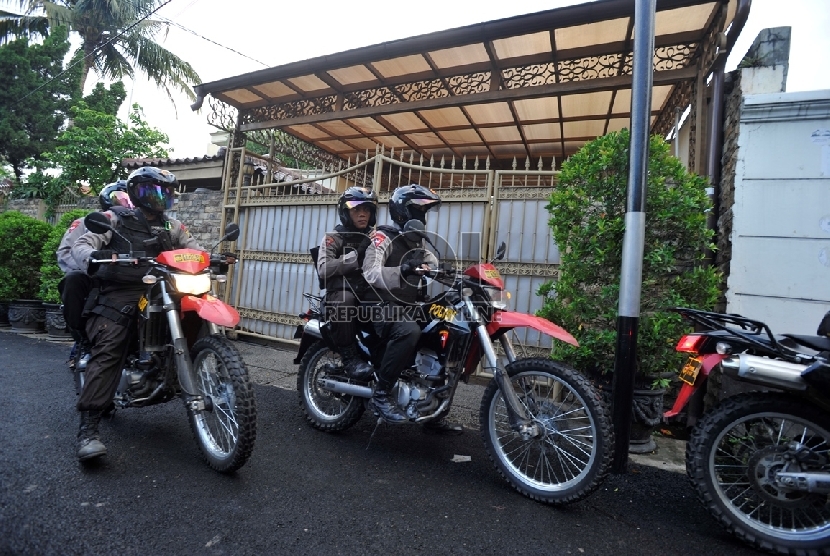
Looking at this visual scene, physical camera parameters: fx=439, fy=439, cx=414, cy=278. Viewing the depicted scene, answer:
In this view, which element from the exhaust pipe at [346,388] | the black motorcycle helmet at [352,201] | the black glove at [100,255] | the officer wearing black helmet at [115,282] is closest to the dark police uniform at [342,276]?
the black motorcycle helmet at [352,201]

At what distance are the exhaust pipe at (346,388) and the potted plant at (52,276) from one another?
5.59 m

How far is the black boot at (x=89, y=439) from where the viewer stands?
2506 mm

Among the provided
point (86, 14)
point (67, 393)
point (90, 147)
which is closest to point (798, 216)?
point (67, 393)

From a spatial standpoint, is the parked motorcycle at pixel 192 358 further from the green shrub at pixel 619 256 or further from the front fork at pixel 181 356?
the green shrub at pixel 619 256

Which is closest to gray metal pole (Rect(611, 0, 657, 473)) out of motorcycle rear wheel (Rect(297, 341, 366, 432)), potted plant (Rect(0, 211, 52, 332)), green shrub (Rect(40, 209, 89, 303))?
motorcycle rear wheel (Rect(297, 341, 366, 432))

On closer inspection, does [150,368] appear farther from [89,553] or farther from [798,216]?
[798,216]

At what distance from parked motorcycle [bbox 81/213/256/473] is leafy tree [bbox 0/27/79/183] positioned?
61.5ft

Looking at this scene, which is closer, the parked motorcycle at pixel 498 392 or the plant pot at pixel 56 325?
the parked motorcycle at pixel 498 392

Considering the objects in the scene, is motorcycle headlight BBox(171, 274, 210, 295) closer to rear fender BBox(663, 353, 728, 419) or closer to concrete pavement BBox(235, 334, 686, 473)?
concrete pavement BBox(235, 334, 686, 473)

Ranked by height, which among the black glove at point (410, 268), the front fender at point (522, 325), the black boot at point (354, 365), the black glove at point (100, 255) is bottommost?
the black boot at point (354, 365)

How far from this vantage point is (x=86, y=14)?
15.9 meters

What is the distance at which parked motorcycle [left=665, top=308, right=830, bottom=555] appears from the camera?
1969 mm

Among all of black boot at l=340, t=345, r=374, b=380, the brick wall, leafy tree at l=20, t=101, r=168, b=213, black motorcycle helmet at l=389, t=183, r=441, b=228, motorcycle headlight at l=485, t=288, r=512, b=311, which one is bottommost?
black boot at l=340, t=345, r=374, b=380

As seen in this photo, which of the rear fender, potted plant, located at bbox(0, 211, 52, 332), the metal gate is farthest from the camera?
potted plant, located at bbox(0, 211, 52, 332)
